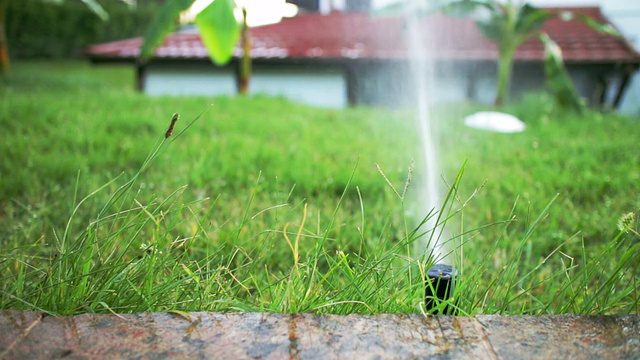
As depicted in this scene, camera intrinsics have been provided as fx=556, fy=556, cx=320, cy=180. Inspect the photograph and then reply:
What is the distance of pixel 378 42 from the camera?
9070 mm

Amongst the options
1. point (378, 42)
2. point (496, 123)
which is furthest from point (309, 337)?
point (378, 42)

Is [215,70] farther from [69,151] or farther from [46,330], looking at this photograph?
[46,330]

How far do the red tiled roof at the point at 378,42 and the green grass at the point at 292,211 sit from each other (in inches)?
119

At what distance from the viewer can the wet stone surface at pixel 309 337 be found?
958 mm

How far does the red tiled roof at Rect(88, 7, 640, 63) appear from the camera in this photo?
8159 mm

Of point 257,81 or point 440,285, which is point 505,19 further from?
point 440,285

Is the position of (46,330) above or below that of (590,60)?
below

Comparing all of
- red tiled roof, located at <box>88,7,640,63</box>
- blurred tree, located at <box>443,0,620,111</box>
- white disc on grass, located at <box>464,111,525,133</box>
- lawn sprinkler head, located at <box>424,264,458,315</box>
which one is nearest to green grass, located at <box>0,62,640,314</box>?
lawn sprinkler head, located at <box>424,264,458,315</box>

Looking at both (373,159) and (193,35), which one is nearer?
(373,159)

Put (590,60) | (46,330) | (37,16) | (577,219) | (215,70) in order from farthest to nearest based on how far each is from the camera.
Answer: (37,16) → (215,70) → (590,60) → (577,219) → (46,330)

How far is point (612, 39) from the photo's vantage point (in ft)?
28.3

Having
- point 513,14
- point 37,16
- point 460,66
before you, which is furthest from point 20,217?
point 37,16

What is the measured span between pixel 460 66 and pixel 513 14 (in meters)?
1.86

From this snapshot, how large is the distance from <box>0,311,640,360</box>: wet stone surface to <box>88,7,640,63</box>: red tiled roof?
724cm
